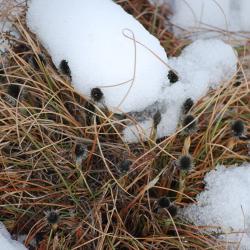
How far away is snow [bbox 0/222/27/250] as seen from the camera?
1.35m

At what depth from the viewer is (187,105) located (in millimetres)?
1526

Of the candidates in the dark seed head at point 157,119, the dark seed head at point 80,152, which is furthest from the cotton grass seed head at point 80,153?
the dark seed head at point 157,119

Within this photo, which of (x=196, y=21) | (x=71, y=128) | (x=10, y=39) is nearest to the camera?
(x=71, y=128)

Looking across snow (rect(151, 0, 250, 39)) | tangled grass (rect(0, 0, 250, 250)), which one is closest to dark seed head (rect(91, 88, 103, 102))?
tangled grass (rect(0, 0, 250, 250))

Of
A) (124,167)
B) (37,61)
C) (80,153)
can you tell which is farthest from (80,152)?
(37,61)

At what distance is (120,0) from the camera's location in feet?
6.33

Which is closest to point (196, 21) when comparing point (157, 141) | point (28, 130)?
point (157, 141)

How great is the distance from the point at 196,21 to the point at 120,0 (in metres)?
0.33

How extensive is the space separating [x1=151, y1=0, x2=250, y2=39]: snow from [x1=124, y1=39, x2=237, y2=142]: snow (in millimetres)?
124

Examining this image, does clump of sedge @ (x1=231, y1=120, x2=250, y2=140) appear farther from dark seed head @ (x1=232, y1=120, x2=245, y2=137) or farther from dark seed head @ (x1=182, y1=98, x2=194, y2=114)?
dark seed head @ (x1=182, y1=98, x2=194, y2=114)

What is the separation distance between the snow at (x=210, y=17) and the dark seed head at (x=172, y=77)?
14.0 inches

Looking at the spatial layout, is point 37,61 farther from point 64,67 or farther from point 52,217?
point 52,217

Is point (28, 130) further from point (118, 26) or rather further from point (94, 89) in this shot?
point (118, 26)

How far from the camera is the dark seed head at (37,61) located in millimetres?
1544
